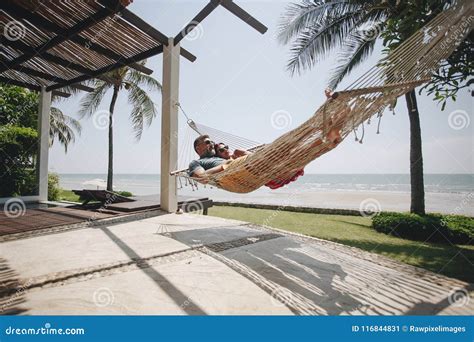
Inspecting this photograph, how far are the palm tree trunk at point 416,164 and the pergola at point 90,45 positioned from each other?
375 centimetres

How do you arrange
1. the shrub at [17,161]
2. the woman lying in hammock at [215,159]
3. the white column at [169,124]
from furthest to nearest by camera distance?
the shrub at [17,161] < the white column at [169,124] < the woman lying in hammock at [215,159]

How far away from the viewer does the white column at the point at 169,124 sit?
396cm

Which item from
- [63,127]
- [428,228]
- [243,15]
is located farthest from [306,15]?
[63,127]

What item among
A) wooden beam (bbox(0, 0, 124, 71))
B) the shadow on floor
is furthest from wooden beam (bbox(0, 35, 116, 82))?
the shadow on floor

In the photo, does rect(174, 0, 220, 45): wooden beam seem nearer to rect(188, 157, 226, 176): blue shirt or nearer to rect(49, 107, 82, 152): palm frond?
rect(188, 157, 226, 176): blue shirt

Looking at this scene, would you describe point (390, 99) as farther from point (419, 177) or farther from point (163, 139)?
point (419, 177)

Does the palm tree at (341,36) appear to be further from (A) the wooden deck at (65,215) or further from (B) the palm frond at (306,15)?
(A) the wooden deck at (65,215)

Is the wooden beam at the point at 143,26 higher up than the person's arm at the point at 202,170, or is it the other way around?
the wooden beam at the point at 143,26

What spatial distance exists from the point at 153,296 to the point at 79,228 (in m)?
2.08

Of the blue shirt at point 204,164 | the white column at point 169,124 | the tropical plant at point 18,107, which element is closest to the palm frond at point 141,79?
the tropical plant at point 18,107

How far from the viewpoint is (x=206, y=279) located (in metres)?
1.73

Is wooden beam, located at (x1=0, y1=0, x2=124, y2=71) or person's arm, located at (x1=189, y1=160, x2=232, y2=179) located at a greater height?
wooden beam, located at (x1=0, y1=0, x2=124, y2=71)

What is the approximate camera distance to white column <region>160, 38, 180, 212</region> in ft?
13.0

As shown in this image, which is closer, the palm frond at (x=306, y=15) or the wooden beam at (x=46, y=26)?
the wooden beam at (x=46, y=26)
